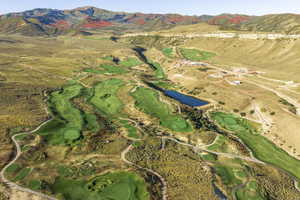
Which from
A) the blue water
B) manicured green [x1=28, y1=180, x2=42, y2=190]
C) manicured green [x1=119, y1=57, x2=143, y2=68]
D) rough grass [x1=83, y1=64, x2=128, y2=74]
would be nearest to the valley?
manicured green [x1=28, y1=180, x2=42, y2=190]

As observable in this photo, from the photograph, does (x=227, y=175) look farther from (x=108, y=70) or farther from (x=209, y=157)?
(x=108, y=70)

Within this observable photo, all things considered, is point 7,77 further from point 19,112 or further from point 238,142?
point 238,142

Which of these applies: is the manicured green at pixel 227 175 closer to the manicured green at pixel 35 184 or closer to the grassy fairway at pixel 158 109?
the grassy fairway at pixel 158 109

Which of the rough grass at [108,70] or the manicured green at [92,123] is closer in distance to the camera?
the manicured green at [92,123]

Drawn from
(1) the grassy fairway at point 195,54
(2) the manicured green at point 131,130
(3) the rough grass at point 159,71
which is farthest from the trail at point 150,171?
(1) the grassy fairway at point 195,54

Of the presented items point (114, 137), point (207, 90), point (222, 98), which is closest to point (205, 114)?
point (222, 98)

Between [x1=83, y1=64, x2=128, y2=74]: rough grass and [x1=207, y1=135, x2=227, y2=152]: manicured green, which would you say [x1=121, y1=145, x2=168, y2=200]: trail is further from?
[x1=83, y1=64, x2=128, y2=74]: rough grass

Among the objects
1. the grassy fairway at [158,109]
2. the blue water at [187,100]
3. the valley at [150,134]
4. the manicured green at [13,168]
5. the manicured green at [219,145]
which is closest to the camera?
the valley at [150,134]

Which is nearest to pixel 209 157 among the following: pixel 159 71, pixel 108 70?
pixel 159 71
